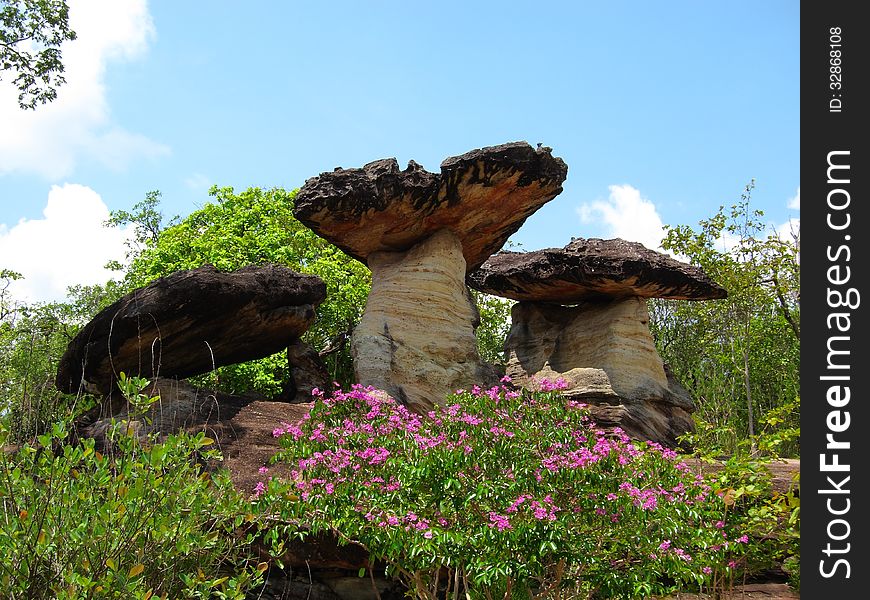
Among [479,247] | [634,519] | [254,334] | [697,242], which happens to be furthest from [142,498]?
[697,242]

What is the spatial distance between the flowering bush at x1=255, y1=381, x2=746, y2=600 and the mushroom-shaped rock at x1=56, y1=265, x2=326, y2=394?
A: 3.68 m

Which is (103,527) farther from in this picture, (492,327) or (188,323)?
(492,327)

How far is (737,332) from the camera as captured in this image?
19.4 metres

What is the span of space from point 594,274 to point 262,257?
343 inches

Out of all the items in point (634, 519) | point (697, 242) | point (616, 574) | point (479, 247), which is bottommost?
point (616, 574)

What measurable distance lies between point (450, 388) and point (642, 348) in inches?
159

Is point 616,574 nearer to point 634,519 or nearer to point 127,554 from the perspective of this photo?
point 634,519

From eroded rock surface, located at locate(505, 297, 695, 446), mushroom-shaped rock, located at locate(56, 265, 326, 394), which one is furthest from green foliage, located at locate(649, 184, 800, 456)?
mushroom-shaped rock, located at locate(56, 265, 326, 394)

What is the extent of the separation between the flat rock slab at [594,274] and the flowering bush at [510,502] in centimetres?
682

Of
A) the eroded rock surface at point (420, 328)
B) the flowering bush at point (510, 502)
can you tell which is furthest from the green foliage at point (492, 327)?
the flowering bush at point (510, 502)

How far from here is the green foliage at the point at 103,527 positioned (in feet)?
12.4

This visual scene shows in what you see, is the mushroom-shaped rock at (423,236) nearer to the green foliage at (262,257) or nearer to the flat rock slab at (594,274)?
the flat rock slab at (594,274)

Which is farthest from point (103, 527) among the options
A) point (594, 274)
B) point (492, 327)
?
point (492, 327)
